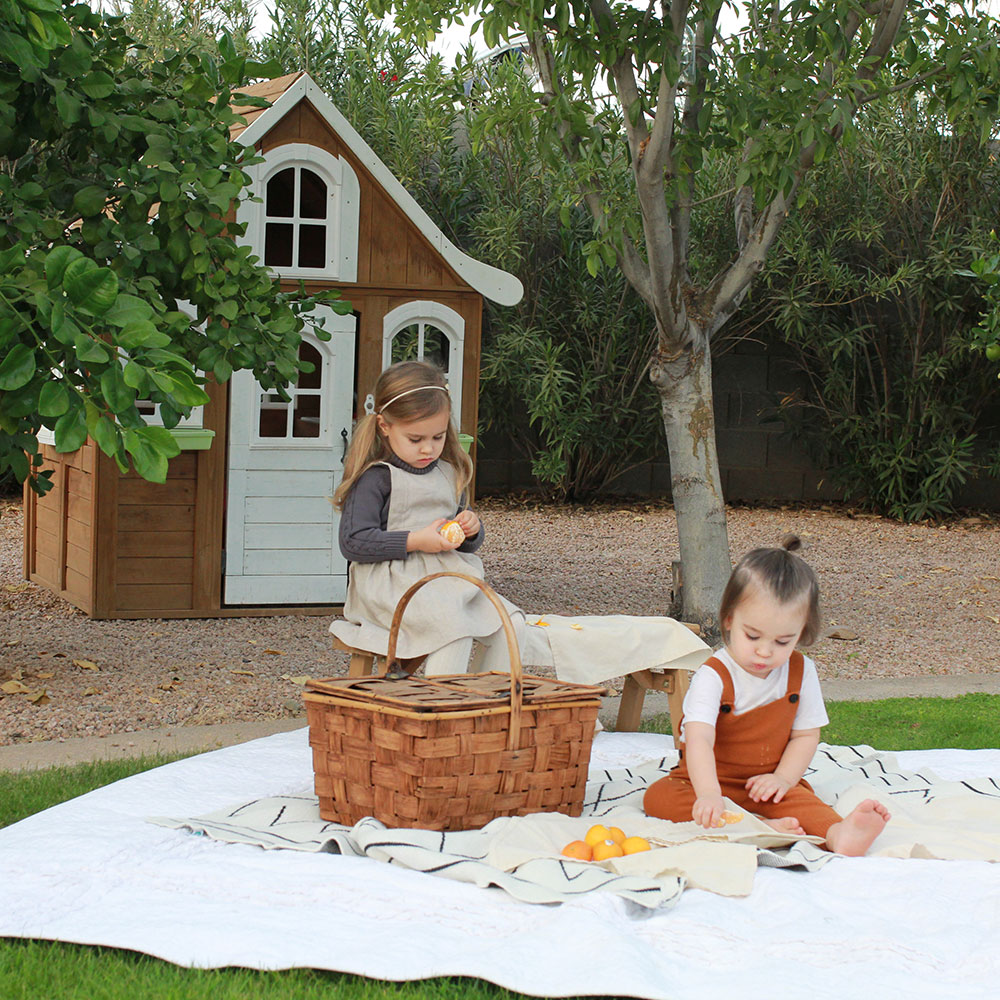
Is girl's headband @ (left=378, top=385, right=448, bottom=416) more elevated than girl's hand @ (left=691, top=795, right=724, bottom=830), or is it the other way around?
girl's headband @ (left=378, top=385, right=448, bottom=416)

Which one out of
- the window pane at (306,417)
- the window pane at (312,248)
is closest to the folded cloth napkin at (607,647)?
the window pane at (306,417)

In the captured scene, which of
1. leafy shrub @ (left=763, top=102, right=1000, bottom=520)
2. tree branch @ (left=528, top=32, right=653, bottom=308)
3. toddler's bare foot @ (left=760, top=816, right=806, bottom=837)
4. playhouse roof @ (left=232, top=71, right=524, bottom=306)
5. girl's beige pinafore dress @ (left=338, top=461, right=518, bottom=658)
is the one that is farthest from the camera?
leafy shrub @ (left=763, top=102, right=1000, bottom=520)

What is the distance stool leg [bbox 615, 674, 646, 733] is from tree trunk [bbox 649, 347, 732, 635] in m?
1.52

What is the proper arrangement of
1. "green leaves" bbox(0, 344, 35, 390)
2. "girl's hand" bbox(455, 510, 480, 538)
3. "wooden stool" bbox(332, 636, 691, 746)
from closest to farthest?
"green leaves" bbox(0, 344, 35, 390), "girl's hand" bbox(455, 510, 480, 538), "wooden stool" bbox(332, 636, 691, 746)

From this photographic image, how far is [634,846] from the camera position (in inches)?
108

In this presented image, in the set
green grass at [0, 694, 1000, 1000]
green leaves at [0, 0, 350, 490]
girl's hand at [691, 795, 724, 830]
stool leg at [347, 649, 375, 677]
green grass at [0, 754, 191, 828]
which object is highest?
green leaves at [0, 0, 350, 490]

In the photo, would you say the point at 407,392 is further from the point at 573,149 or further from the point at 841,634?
the point at 841,634

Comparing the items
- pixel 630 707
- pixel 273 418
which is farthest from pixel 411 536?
pixel 273 418

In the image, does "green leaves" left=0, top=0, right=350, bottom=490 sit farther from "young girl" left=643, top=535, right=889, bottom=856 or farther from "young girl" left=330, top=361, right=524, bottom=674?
"young girl" left=643, top=535, right=889, bottom=856

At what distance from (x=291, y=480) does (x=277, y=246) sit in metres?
1.25

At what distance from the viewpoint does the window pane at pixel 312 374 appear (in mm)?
6371

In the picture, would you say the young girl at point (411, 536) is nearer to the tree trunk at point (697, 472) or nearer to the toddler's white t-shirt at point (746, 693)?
the toddler's white t-shirt at point (746, 693)

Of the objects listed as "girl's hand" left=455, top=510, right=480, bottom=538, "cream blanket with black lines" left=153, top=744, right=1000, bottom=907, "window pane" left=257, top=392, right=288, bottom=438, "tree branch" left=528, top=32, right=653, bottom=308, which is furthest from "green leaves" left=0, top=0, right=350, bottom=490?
"window pane" left=257, top=392, right=288, bottom=438

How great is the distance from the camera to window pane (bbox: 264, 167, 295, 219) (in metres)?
6.28
